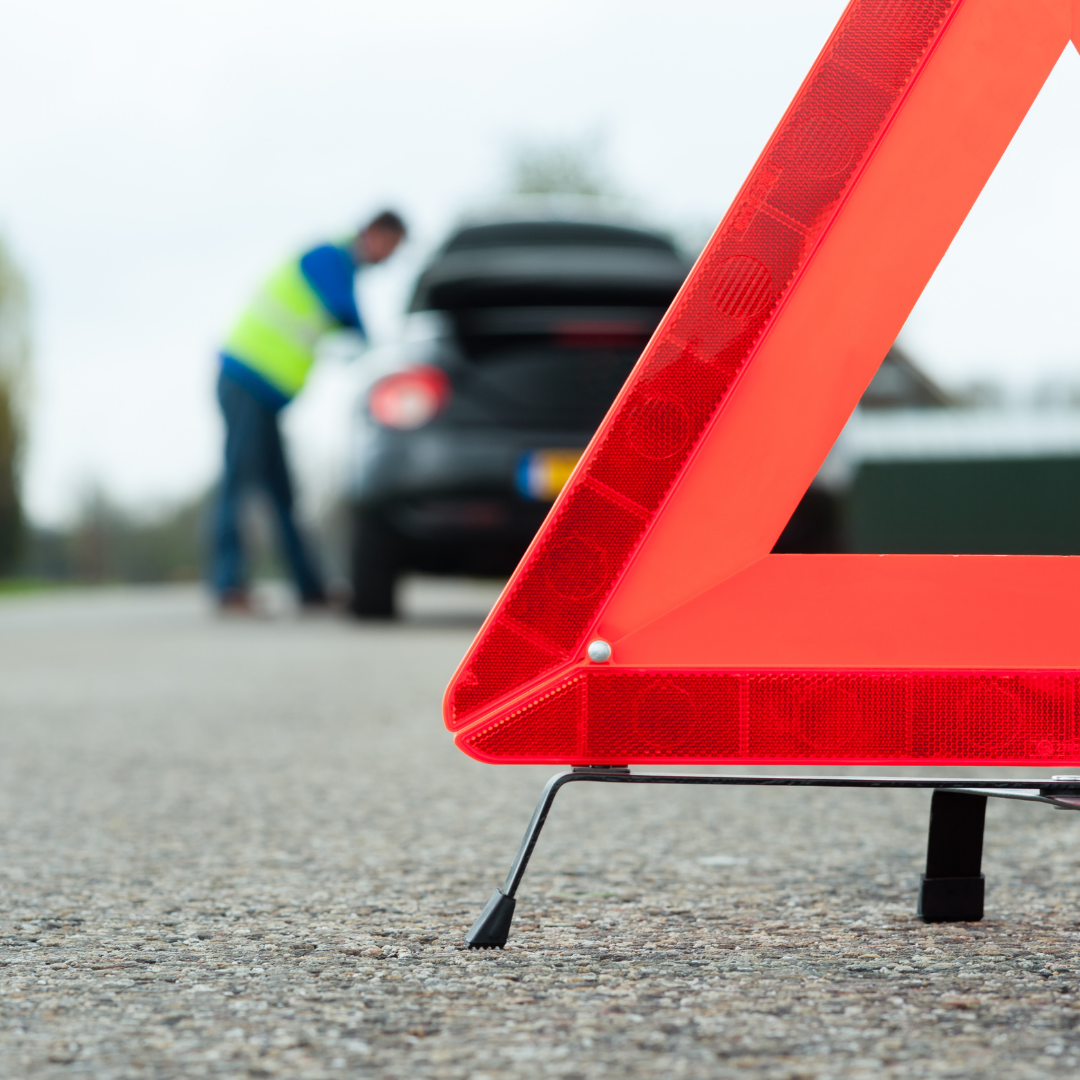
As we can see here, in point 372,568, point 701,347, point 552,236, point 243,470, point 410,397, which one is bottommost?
point 372,568

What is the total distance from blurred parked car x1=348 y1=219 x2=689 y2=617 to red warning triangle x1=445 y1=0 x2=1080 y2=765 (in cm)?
422

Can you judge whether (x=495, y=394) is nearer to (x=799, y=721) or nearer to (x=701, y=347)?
(x=701, y=347)


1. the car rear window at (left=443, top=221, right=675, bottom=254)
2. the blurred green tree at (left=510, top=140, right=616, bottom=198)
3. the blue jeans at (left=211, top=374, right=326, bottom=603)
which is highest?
the blurred green tree at (left=510, top=140, right=616, bottom=198)

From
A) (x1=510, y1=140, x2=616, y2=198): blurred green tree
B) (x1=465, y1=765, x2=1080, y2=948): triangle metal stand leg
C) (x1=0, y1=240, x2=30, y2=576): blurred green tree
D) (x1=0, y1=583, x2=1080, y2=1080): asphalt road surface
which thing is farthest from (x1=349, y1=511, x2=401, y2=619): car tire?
(x1=0, y1=240, x2=30, y2=576): blurred green tree

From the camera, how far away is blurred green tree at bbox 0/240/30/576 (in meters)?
38.3

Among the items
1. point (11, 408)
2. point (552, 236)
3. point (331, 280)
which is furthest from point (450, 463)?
point (11, 408)

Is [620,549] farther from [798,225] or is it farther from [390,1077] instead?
[390,1077]

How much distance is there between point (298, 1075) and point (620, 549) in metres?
0.65

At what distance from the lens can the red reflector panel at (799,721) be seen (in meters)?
1.56

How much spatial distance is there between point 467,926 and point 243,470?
6.04 metres

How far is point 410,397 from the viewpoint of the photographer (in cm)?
623

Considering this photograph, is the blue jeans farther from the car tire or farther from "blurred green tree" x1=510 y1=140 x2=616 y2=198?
"blurred green tree" x1=510 y1=140 x2=616 y2=198

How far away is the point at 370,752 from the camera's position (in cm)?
339

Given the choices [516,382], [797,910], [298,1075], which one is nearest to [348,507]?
[516,382]
